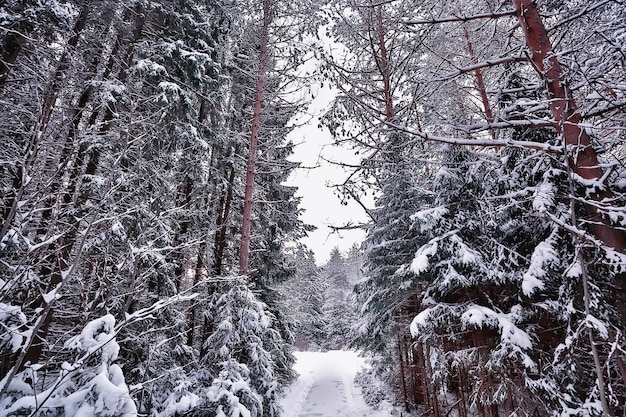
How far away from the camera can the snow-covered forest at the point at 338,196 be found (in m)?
3.10

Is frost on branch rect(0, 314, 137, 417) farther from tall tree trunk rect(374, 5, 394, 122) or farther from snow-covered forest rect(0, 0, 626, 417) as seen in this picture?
tall tree trunk rect(374, 5, 394, 122)

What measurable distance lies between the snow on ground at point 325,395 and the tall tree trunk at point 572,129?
1020cm

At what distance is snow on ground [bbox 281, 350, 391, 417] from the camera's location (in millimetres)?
11844

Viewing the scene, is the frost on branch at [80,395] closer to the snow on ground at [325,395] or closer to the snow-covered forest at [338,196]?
the snow-covered forest at [338,196]

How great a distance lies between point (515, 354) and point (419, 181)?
20.5ft

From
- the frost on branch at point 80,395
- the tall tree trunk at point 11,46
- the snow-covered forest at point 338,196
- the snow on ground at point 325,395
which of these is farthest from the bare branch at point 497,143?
the snow on ground at point 325,395

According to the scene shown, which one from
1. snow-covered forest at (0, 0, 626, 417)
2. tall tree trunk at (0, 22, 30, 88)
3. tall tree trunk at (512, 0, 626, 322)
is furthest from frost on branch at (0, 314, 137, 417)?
tall tree trunk at (0, 22, 30, 88)

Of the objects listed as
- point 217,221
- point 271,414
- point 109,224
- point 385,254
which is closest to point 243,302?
point 271,414

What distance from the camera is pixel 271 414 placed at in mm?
7020

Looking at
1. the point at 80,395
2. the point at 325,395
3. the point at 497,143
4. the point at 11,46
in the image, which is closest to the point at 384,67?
the point at 497,143

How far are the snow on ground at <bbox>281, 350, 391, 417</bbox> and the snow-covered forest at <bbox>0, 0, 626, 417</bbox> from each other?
7.78 ft

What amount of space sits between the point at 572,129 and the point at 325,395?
14.8 meters

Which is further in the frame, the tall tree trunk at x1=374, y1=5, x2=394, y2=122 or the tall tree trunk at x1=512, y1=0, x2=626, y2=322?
the tall tree trunk at x1=374, y1=5, x2=394, y2=122

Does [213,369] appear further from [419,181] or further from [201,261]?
[419,181]
